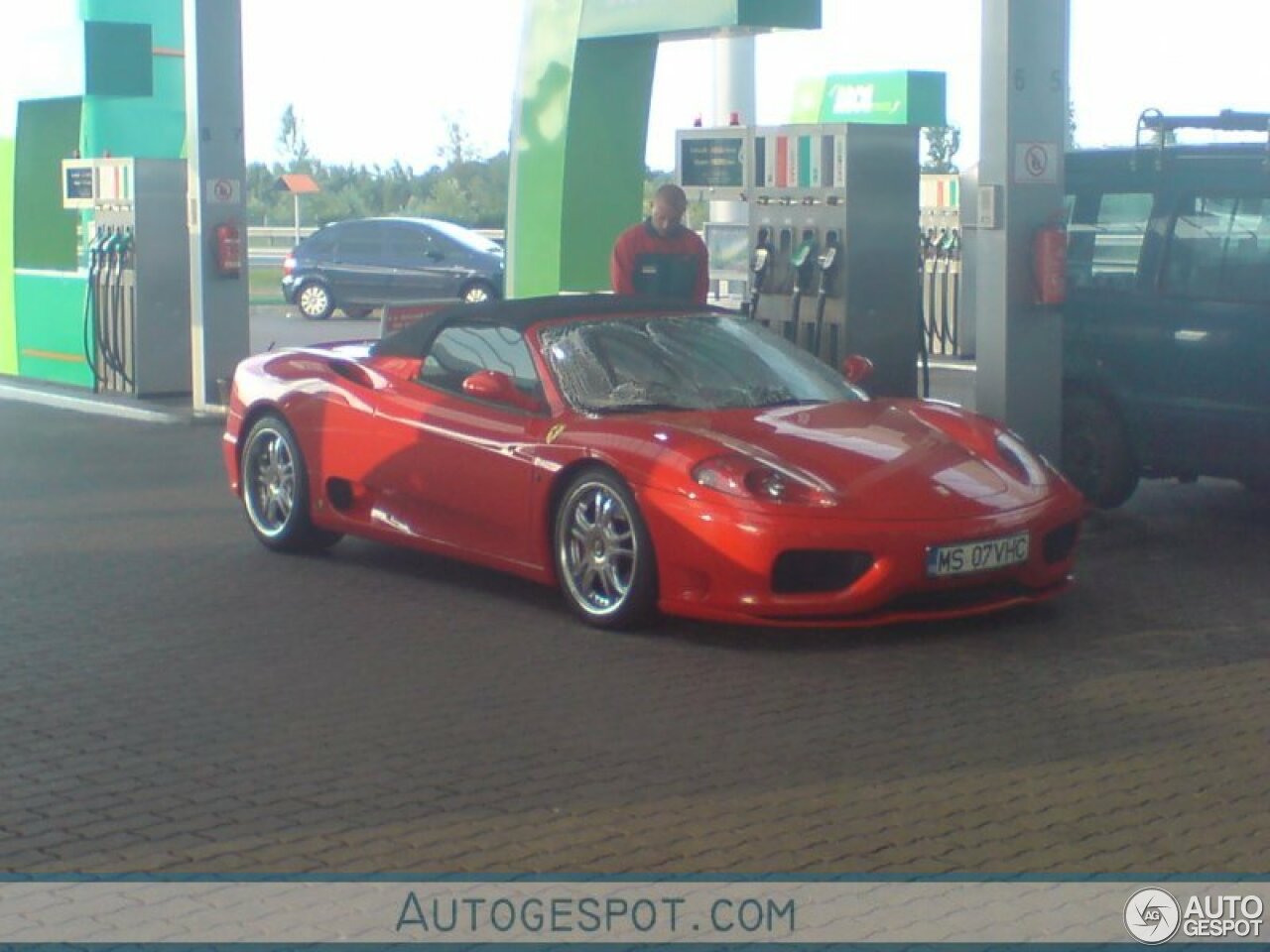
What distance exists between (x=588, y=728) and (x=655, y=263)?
6.36m

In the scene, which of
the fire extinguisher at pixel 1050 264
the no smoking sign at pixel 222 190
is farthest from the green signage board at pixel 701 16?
the fire extinguisher at pixel 1050 264

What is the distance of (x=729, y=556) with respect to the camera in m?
7.99

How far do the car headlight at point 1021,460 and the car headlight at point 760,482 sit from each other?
1041mm

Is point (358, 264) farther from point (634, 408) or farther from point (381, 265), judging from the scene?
point (634, 408)

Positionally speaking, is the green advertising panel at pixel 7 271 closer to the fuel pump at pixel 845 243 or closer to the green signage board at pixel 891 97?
the fuel pump at pixel 845 243

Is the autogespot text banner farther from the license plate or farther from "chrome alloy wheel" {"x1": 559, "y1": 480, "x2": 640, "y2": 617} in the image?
"chrome alloy wheel" {"x1": 559, "y1": 480, "x2": 640, "y2": 617}

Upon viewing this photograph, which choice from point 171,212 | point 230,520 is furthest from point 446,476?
point 171,212

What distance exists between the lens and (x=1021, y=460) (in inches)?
346

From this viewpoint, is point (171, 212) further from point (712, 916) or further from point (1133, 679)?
point (712, 916)

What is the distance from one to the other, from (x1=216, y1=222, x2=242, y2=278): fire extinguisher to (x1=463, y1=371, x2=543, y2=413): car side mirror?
8263 mm

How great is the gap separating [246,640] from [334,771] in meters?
2.10

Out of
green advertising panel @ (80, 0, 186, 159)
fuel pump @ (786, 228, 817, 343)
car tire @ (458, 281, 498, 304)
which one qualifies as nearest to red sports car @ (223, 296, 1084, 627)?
fuel pump @ (786, 228, 817, 343)

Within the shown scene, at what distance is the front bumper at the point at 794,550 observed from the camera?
7.95 meters

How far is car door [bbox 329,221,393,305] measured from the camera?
3381 centimetres
